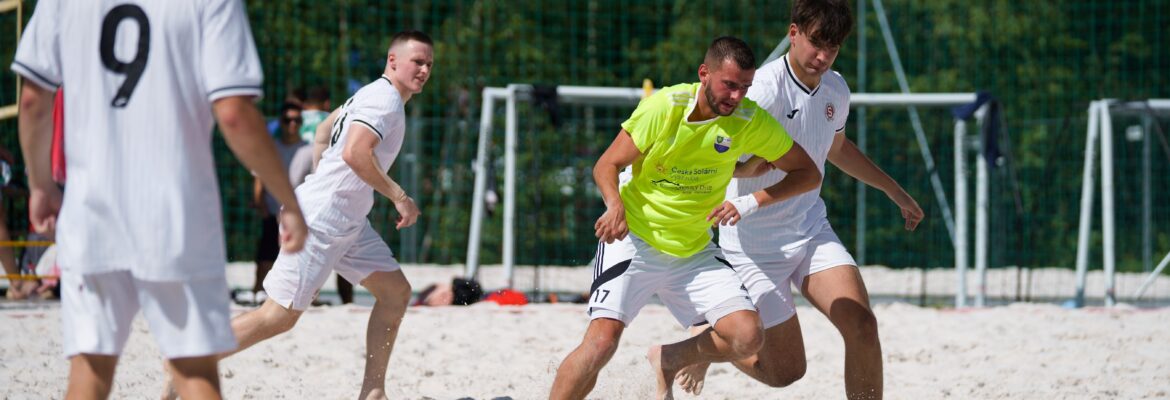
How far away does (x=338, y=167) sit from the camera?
190 inches

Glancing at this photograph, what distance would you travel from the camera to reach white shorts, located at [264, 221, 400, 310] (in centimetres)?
471

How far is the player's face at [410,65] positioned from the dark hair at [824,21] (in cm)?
146

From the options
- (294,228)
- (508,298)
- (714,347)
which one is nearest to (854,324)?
(714,347)

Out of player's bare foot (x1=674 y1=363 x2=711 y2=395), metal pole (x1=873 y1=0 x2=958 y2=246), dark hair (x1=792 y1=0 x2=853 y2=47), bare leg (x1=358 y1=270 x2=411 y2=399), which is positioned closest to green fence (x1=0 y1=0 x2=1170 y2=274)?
metal pole (x1=873 y1=0 x2=958 y2=246)

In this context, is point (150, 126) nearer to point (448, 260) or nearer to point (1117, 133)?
point (448, 260)

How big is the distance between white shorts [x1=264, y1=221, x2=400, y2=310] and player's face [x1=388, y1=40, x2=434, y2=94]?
60 centimetres

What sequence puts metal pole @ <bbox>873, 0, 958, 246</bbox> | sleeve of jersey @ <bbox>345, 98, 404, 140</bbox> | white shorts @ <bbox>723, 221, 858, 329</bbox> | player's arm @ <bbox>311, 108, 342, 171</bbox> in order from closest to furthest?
1. white shorts @ <bbox>723, 221, 858, 329</bbox>
2. sleeve of jersey @ <bbox>345, 98, 404, 140</bbox>
3. player's arm @ <bbox>311, 108, 342, 171</bbox>
4. metal pole @ <bbox>873, 0, 958, 246</bbox>

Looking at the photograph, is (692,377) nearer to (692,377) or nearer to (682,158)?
(692,377)

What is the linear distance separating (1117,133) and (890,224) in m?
3.16

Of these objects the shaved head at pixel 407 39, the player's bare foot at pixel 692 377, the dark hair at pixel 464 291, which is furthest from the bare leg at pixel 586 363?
the dark hair at pixel 464 291

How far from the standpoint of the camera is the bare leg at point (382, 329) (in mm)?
4996

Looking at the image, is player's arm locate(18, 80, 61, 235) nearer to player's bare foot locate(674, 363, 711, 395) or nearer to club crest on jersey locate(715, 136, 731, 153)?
club crest on jersey locate(715, 136, 731, 153)

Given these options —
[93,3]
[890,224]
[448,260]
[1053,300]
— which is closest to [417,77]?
[93,3]

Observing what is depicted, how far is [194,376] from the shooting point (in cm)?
275
